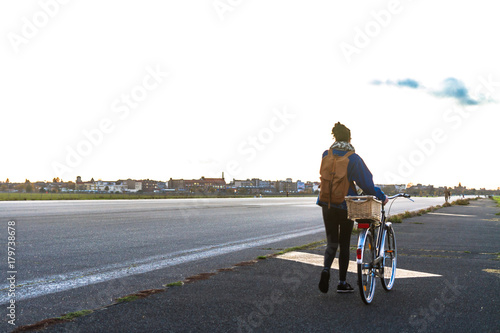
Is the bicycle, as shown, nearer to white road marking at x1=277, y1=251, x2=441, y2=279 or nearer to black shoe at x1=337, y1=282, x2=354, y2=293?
black shoe at x1=337, y1=282, x2=354, y2=293

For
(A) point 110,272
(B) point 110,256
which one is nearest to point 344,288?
(A) point 110,272

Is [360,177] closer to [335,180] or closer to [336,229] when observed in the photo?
[335,180]

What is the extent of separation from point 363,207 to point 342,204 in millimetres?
356

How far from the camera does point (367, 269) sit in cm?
522

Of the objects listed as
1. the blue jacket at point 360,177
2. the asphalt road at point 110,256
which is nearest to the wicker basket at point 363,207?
the blue jacket at point 360,177

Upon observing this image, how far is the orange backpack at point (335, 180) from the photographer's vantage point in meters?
5.23

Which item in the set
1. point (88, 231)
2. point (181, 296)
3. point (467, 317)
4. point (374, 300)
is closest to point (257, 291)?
point (181, 296)

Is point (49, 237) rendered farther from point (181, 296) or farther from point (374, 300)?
point (374, 300)

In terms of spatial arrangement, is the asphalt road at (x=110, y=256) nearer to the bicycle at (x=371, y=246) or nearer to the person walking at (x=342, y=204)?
the person walking at (x=342, y=204)

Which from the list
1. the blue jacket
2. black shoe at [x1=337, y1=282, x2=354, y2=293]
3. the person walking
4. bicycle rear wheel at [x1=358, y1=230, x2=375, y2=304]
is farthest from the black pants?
black shoe at [x1=337, y1=282, x2=354, y2=293]

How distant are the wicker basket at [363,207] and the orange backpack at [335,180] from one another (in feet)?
0.64

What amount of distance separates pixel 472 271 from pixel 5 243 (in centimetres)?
972

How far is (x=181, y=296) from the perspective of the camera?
17.7 ft

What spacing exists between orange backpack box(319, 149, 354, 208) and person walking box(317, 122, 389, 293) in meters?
0.05
